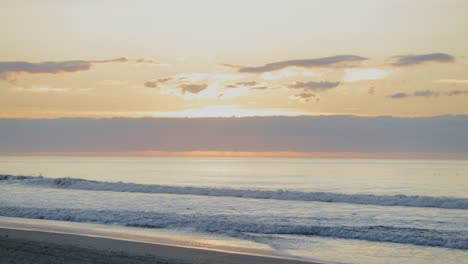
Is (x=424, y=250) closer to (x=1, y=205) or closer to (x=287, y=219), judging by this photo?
(x=287, y=219)

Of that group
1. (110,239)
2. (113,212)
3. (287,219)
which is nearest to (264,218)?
(287,219)

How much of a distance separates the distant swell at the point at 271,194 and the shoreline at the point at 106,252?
806 inches

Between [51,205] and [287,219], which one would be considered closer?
Result: [287,219]

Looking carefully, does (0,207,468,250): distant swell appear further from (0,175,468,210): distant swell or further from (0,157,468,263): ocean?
(0,175,468,210): distant swell

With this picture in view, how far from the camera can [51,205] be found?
31.1m

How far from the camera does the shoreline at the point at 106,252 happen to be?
13961 millimetres

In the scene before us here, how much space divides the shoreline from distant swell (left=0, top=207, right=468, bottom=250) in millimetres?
4234

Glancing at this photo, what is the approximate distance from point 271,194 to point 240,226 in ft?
55.8

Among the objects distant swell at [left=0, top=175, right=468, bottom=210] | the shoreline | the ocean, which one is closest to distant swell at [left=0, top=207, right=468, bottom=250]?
the ocean

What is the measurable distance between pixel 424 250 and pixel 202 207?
1550cm

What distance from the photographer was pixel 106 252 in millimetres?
14984

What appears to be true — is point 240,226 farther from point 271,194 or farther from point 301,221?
point 271,194

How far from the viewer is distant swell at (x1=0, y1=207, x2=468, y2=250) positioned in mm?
19047

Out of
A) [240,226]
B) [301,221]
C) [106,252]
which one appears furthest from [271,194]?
[106,252]
